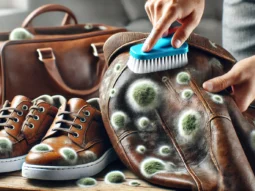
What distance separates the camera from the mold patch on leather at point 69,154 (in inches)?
32.2

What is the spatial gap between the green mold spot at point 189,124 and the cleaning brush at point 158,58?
0.10 m

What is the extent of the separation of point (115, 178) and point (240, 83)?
29 centimetres

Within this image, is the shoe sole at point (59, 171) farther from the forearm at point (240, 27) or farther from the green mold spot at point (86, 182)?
the forearm at point (240, 27)

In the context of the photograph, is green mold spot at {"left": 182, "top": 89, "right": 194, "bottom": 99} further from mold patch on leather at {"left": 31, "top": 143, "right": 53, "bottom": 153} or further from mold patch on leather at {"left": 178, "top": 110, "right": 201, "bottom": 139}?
mold patch on leather at {"left": 31, "top": 143, "right": 53, "bottom": 153}

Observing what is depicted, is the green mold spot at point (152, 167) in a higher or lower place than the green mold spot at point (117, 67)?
lower

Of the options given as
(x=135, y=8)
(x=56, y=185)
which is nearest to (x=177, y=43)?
(x=56, y=185)

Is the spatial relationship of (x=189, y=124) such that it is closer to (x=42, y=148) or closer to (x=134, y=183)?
(x=134, y=183)

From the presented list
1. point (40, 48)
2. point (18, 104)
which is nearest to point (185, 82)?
point (18, 104)

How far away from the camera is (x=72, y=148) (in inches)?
33.2

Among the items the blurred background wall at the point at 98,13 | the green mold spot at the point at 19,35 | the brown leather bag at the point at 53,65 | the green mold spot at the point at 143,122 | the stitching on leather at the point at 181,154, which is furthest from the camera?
the blurred background wall at the point at 98,13

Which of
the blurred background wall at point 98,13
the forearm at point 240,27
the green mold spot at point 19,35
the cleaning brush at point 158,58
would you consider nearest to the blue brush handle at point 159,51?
the cleaning brush at point 158,58

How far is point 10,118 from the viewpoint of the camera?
0.91m

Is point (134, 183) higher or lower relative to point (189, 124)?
lower

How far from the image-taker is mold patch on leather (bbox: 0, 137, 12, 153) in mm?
851
